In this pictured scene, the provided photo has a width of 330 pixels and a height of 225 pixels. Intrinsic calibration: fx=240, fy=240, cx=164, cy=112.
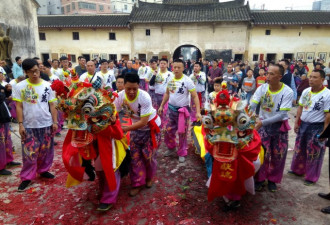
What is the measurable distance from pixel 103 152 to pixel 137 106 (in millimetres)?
899

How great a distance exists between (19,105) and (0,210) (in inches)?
64.6

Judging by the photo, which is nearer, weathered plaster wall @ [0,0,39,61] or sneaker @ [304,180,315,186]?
sneaker @ [304,180,315,186]

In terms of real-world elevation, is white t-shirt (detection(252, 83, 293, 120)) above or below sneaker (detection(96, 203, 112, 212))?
above

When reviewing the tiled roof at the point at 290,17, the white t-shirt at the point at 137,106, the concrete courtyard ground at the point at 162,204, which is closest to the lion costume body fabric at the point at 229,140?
the concrete courtyard ground at the point at 162,204

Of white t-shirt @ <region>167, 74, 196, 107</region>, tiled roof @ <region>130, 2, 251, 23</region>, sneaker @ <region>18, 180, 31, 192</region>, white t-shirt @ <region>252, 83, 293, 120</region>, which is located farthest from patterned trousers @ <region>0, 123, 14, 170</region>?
tiled roof @ <region>130, 2, 251, 23</region>

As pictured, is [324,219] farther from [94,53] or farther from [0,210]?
[94,53]

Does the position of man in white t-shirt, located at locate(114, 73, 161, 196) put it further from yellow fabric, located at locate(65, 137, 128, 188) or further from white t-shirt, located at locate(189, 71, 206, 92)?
white t-shirt, located at locate(189, 71, 206, 92)

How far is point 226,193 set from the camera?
10.7ft

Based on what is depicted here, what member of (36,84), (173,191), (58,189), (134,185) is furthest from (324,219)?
(36,84)

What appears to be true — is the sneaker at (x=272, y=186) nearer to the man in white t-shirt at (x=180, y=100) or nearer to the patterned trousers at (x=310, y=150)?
the patterned trousers at (x=310, y=150)

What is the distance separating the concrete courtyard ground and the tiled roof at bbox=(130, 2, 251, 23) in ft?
65.0

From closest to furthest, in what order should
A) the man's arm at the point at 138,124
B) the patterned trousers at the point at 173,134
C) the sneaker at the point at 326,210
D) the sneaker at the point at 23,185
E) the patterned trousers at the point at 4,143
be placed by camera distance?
the sneaker at the point at 326,210 < the man's arm at the point at 138,124 < the sneaker at the point at 23,185 < the patterned trousers at the point at 4,143 < the patterned trousers at the point at 173,134

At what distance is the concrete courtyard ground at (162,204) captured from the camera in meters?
3.37

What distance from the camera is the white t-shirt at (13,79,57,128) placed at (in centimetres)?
402
